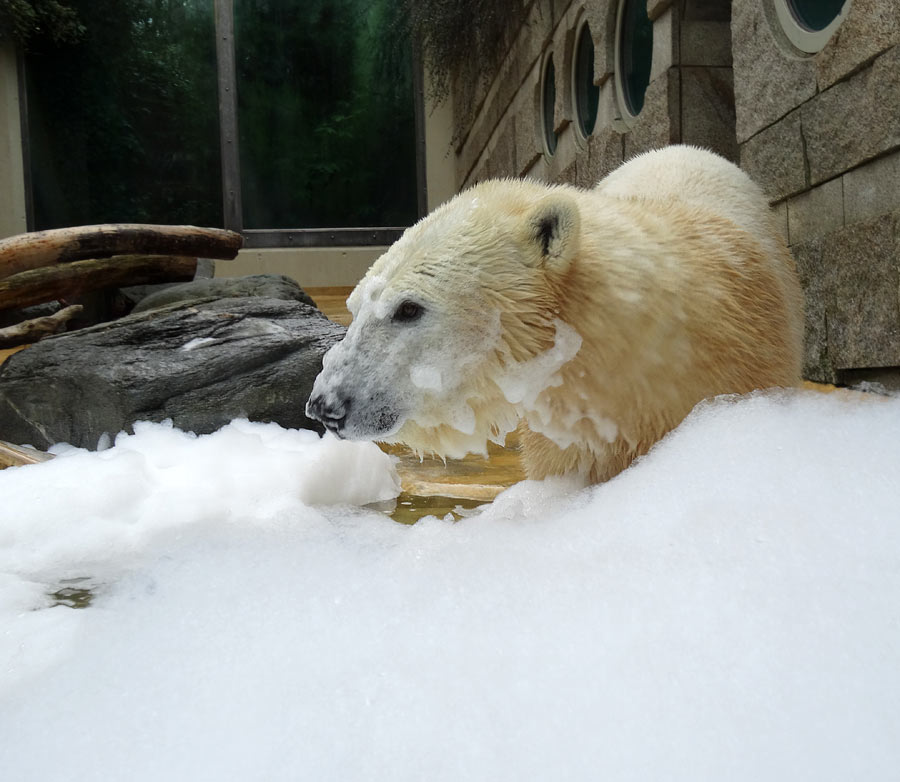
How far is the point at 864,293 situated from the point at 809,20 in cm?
90

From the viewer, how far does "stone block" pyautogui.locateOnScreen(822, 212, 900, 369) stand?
6.93 ft

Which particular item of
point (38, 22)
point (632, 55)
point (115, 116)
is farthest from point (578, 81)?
point (38, 22)

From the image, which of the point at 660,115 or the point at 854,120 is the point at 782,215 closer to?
the point at 854,120

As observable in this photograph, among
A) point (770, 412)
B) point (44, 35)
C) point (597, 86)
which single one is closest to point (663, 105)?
point (597, 86)

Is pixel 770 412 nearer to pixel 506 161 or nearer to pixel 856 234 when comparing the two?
pixel 856 234

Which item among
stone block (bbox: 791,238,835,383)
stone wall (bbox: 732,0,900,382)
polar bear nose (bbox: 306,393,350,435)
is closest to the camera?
polar bear nose (bbox: 306,393,350,435)

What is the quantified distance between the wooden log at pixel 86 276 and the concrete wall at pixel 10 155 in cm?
455

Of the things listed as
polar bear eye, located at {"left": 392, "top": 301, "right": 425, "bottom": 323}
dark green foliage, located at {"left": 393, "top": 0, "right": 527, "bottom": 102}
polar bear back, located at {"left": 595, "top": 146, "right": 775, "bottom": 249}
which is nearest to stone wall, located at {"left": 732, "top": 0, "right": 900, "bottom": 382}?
polar bear back, located at {"left": 595, "top": 146, "right": 775, "bottom": 249}

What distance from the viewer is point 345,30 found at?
8430 millimetres

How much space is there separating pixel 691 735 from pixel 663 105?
9.98ft

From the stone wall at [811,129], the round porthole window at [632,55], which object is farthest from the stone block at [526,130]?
the round porthole window at [632,55]

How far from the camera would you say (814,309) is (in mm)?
2539

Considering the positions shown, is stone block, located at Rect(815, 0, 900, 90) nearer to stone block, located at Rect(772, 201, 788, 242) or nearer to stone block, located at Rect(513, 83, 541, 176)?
stone block, located at Rect(772, 201, 788, 242)

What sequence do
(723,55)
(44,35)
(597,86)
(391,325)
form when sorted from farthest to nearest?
(44,35)
(597,86)
(723,55)
(391,325)
